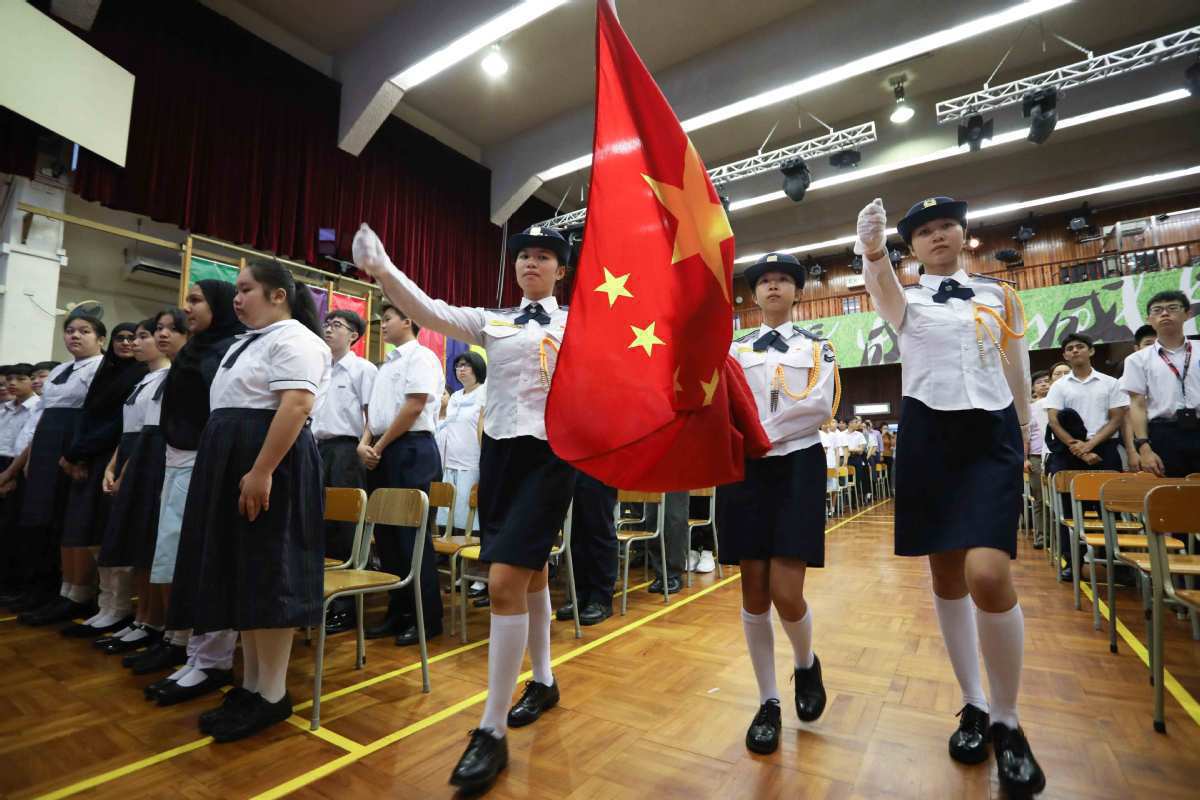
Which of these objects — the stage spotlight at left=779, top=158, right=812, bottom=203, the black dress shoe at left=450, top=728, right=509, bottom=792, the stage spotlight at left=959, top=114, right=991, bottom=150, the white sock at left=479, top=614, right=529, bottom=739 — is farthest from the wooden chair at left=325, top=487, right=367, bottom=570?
the stage spotlight at left=959, top=114, right=991, bottom=150

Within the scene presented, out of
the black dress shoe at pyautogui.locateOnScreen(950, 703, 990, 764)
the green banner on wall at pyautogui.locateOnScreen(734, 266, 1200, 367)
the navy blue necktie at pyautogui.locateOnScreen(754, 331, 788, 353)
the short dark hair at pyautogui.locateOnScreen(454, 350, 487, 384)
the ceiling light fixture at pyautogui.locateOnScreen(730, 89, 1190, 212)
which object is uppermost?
the ceiling light fixture at pyautogui.locateOnScreen(730, 89, 1190, 212)

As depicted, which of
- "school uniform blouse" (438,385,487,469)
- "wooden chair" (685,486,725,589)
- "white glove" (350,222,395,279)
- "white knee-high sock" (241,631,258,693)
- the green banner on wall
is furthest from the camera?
the green banner on wall

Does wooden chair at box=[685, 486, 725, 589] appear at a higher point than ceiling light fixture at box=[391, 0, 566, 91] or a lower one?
lower

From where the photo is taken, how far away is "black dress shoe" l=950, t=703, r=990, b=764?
1607mm

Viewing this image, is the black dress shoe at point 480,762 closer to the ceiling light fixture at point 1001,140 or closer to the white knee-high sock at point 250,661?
the white knee-high sock at point 250,661

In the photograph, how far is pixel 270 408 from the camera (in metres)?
1.89

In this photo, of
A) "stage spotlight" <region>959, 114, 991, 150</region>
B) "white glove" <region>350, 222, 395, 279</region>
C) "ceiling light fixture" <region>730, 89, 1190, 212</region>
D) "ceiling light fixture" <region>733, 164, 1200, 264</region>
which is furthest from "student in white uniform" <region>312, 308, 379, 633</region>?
"ceiling light fixture" <region>730, 89, 1190, 212</region>

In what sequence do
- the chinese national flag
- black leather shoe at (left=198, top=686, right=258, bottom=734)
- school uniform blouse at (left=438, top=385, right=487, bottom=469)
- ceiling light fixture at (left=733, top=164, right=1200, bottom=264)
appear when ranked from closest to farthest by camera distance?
the chinese national flag < black leather shoe at (left=198, top=686, right=258, bottom=734) < school uniform blouse at (left=438, top=385, right=487, bottom=469) < ceiling light fixture at (left=733, top=164, right=1200, bottom=264)

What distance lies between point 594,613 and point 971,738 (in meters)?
1.89

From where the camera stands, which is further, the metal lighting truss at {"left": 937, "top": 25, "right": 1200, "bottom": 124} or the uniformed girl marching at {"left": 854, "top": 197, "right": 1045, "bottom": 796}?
the metal lighting truss at {"left": 937, "top": 25, "right": 1200, "bottom": 124}

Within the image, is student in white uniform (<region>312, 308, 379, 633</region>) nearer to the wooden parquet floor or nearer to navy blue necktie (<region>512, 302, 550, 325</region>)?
the wooden parquet floor

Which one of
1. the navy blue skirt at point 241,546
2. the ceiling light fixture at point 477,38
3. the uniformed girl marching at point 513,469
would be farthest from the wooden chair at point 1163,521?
the ceiling light fixture at point 477,38

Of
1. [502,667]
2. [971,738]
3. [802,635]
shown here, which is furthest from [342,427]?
[971,738]

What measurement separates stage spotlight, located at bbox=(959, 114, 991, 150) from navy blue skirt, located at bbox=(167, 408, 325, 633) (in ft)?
30.9
